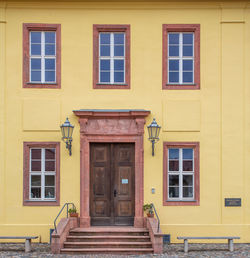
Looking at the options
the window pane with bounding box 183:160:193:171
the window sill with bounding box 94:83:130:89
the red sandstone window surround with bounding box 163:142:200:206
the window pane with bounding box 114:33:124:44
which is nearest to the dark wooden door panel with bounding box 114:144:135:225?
the red sandstone window surround with bounding box 163:142:200:206

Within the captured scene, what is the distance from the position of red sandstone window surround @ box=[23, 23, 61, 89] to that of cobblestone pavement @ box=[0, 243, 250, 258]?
4.96 metres

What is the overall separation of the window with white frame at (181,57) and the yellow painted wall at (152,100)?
380 millimetres

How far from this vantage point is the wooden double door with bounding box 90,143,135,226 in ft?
39.3

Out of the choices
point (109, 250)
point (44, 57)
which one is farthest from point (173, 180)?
point (44, 57)

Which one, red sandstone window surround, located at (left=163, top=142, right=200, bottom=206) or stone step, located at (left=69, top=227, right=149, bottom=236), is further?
red sandstone window surround, located at (left=163, top=142, right=200, bottom=206)

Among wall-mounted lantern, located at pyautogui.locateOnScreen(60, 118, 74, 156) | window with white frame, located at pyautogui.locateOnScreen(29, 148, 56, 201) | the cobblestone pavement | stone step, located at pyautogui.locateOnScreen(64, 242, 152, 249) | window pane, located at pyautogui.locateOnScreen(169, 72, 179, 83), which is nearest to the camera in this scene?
the cobblestone pavement

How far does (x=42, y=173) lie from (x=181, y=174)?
441cm

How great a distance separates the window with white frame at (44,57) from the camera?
39.7 ft

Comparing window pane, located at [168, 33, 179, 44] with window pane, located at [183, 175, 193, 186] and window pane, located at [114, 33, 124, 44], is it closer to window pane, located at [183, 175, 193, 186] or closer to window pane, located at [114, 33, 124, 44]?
window pane, located at [114, 33, 124, 44]

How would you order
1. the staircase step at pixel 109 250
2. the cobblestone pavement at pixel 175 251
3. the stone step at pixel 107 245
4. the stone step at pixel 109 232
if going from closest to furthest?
the cobblestone pavement at pixel 175 251
the staircase step at pixel 109 250
the stone step at pixel 107 245
the stone step at pixel 109 232

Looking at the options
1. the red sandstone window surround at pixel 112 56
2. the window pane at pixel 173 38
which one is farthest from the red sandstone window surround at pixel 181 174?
the window pane at pixel 173 38

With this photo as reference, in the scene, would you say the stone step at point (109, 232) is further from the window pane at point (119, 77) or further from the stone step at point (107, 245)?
the window pane at point (119, 77)

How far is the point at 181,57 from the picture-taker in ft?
40.0

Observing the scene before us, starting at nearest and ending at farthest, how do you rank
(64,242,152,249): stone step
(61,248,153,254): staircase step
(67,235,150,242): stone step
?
1. (61,248,153,254): staircase step
2. (64,242,152,249): stone step
3. (67,235,150,242): stone step
